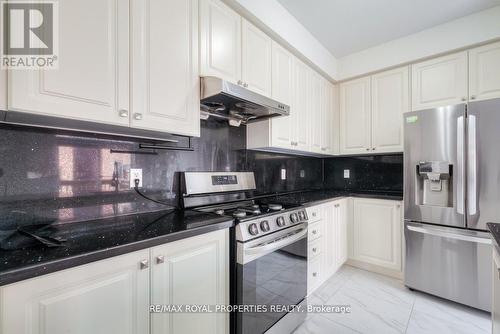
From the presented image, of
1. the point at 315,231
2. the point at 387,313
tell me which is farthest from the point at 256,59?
the point at 387,313

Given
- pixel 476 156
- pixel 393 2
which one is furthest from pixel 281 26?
pixel 476 156

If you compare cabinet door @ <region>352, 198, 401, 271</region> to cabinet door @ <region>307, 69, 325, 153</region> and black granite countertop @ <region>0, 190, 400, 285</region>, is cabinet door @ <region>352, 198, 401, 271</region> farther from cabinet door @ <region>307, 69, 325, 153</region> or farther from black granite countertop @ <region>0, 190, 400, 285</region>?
black granite countertop @ <region>0, 190, 400, 285</region>

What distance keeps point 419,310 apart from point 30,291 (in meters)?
2.59

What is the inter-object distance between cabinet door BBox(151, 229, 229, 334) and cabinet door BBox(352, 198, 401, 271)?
1996mm

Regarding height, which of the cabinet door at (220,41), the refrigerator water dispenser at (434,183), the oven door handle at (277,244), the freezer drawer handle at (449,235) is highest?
the cabinet door at (220,41)

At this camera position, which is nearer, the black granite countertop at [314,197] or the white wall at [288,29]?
the white wall at [288,29]

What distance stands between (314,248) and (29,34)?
2232 millimetres

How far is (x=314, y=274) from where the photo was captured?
2008 millimetres

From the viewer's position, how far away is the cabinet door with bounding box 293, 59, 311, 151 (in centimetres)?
224

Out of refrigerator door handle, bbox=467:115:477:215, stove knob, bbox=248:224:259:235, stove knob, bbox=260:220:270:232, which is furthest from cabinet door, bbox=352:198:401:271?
stove knob, bbox=248:224:259:235

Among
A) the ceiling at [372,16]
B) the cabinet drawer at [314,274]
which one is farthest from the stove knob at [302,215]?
the ceiling at [372,16]

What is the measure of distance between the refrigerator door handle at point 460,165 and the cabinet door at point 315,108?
1.22m

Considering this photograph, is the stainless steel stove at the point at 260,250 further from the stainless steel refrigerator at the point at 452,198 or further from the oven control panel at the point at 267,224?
the stainless steel refrigerator at the point at 452,198

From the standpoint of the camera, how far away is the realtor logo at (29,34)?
2.57 feet
